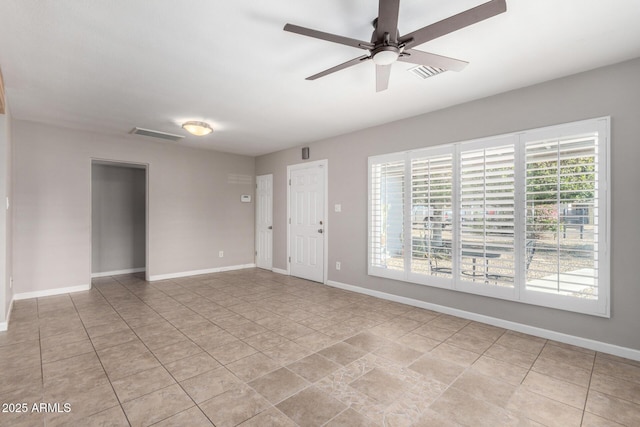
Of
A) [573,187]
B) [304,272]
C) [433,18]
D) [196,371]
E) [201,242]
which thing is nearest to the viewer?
[433,18]

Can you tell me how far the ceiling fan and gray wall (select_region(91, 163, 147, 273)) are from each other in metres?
5.84

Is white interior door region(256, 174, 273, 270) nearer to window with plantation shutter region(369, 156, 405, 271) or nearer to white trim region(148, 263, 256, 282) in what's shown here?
white trim region(148, 263, 256, 282)

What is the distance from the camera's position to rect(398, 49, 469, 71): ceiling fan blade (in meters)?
2.10

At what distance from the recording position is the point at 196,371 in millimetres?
2426

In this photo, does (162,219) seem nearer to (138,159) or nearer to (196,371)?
(138,159)

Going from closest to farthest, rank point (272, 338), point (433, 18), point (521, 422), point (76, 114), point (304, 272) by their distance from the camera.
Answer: point (521, 422) → point (433, 18) → point (272, 338) → point (76, 114) → point (304, 272)

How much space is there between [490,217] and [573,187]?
775 mm

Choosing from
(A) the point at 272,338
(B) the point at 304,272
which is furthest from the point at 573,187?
(B) the point at 304,272

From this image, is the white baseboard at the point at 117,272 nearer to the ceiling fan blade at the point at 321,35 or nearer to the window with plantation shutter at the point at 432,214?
the window with plantation shutter at the point at 432,214

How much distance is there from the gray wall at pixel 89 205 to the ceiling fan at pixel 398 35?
4.75m

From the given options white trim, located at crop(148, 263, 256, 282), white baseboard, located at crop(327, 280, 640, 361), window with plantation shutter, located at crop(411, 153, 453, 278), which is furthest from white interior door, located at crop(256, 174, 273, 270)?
window with plantation shutter, located at crop(411, 153, 453, 278)

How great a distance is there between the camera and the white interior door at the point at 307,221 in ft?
17.9

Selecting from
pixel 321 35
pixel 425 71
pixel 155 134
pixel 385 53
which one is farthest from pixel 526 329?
pixel 155 134

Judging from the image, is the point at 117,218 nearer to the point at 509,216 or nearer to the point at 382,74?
the point at 382,74
